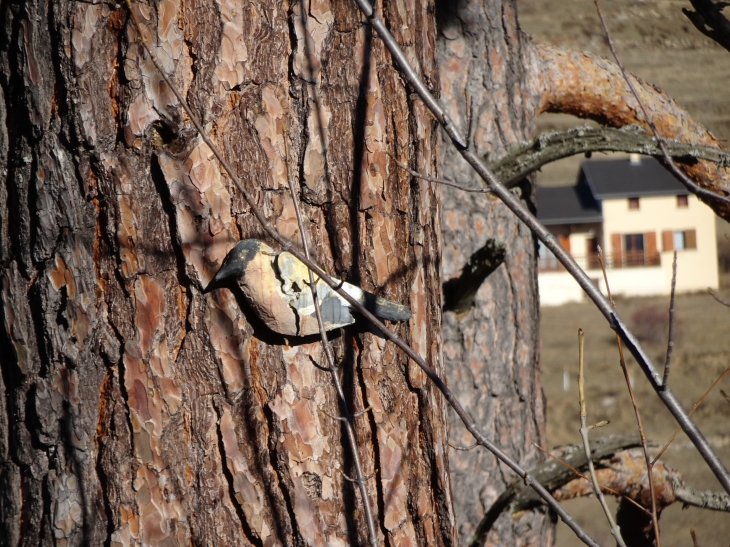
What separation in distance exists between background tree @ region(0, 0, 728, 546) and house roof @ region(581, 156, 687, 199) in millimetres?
31656

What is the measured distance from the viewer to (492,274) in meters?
3.17

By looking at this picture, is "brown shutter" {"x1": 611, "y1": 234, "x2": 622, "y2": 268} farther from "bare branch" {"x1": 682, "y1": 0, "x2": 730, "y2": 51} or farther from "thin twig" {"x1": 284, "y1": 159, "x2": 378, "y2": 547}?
"thin twig" {"x1": 284, "y1": 159, "x2": 378, "y2": 547}

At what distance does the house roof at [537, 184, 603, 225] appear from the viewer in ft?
106

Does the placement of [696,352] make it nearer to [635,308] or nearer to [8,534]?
[635,308]

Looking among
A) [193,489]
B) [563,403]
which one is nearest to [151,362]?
[193,489]

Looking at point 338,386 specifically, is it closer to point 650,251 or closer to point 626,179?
point 650,251

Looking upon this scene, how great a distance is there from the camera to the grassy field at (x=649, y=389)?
9.55m

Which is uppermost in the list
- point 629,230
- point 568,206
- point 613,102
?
point 568,206

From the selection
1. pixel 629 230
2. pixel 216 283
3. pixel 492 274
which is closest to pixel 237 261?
pixel 216 283

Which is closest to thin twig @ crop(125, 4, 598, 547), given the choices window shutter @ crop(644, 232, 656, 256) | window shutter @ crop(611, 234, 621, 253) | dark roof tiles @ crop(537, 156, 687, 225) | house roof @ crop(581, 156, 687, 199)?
window shutter @ crop(644, 232, 656, 256)

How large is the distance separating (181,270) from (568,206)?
33.9 meters

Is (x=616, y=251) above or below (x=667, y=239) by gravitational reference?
below

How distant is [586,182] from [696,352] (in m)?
16.9

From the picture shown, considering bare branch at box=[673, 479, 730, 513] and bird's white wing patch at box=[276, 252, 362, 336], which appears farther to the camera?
bare branch at box=[673, 479, 730, 513]
